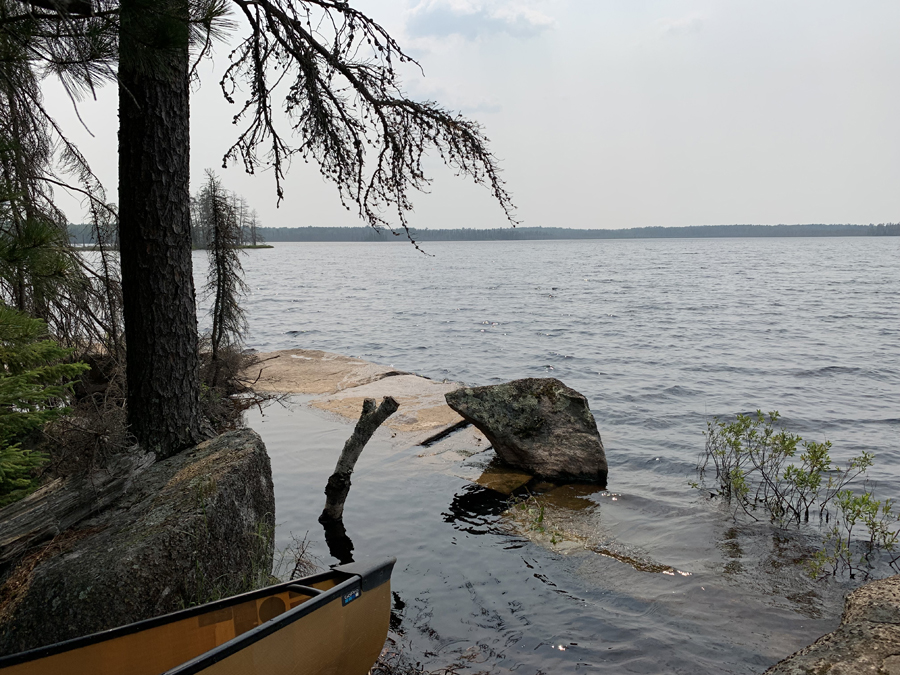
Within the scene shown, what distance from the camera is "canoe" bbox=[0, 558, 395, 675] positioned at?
3.13 metres

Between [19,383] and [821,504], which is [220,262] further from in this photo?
[821,504]

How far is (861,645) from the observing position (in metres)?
3.60

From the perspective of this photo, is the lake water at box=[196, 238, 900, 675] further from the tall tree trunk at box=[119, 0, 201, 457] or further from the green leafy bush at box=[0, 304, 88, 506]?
the green leafy bush at box=[0, 304, 88, 506]

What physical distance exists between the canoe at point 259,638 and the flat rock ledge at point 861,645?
2.37m

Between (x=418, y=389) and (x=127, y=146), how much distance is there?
810 centimetres

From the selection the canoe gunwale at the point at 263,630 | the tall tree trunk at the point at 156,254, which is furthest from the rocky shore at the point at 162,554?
the canoe gunwale at the point at 263,630

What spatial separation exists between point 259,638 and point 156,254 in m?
3.90

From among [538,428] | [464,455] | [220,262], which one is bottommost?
[464,455]

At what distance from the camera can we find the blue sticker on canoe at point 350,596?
3619mm

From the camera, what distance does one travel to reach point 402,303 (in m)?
37.4

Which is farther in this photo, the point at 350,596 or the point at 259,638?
the point at 350,596

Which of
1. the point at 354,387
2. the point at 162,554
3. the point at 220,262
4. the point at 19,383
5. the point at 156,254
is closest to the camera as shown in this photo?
the point at 19,383

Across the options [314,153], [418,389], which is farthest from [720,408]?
[314,153]

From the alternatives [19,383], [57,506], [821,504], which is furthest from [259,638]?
[821,504]
